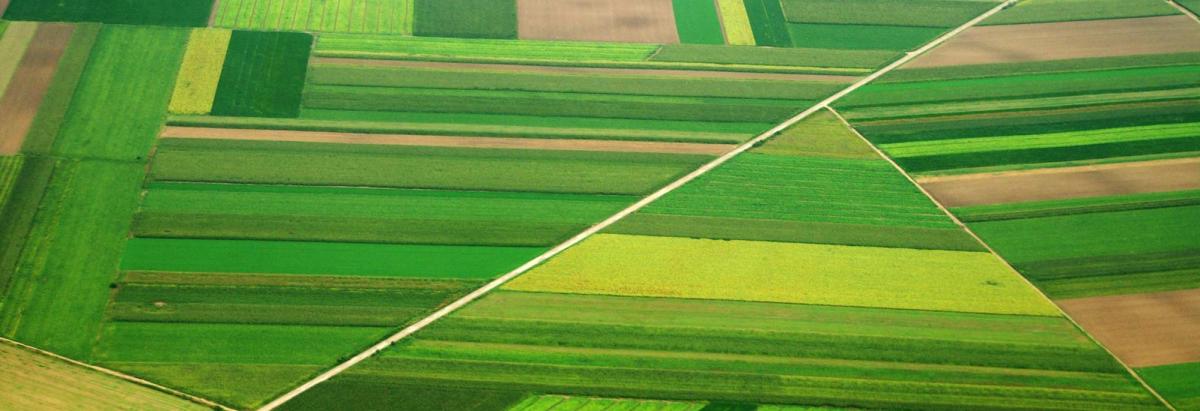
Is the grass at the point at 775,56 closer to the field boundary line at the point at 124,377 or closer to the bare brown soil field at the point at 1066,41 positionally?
the bare brown soil field at the point at 1066,41

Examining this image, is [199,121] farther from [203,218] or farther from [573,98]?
[573,98]

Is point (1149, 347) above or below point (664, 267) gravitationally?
below

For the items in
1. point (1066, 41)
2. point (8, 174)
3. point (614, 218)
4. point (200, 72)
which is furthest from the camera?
point (1066, 41)

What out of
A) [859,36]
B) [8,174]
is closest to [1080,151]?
[859,36]

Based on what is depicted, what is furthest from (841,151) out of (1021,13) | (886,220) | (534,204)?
(1021,13)

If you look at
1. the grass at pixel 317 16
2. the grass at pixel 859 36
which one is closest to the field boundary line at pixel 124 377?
the grass at pixel 317 16

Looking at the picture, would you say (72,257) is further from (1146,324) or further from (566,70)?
(1146,324)
